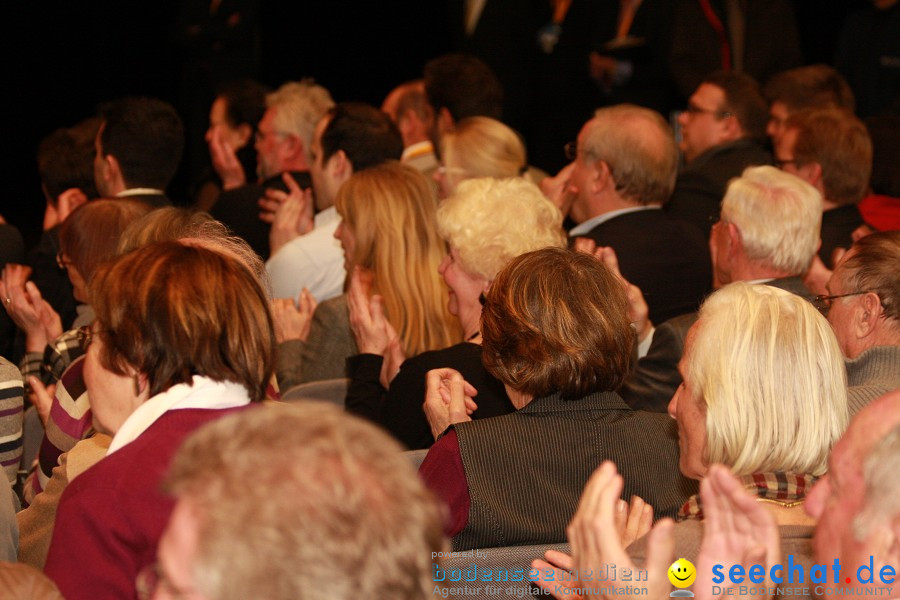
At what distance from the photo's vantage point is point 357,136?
195 inches

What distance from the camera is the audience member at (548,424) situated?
92.1 inches

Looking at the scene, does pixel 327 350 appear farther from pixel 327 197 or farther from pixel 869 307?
pixel 869 307

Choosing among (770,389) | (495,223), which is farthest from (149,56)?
(770,389)

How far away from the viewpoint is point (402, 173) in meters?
3.98

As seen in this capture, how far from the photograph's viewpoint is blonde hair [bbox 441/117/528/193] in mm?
4844

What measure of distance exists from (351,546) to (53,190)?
420cm

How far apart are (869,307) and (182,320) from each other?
6.30 feet

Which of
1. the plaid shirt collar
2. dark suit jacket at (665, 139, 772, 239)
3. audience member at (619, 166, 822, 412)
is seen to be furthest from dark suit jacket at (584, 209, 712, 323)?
the plaid shirt collar

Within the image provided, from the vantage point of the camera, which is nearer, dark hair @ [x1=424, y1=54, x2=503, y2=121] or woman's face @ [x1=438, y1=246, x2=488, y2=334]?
woman's face @ [x1=438, y1=246, x2=488, y2=334]

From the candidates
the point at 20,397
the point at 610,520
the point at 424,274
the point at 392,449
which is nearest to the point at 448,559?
the point at 610,520

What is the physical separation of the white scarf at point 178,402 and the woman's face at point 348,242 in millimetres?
1947

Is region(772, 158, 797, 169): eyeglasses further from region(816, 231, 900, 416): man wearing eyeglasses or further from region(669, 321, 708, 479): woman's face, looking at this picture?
region(669, 321, 708, 479): woman's face

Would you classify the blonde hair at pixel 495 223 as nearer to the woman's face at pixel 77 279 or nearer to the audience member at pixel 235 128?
the woman's face at pixel 77 279

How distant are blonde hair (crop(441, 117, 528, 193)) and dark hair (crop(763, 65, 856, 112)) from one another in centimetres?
161
